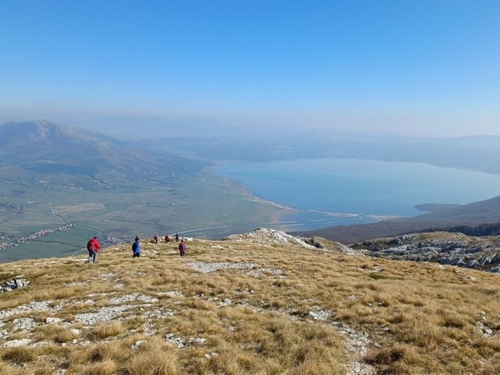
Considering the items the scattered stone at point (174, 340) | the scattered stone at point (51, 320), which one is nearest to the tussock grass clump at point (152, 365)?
the scattered stone at point (174, 340)

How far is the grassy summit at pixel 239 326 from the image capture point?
10.1m

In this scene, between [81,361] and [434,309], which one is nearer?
[81,361]

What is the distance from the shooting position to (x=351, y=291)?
1975 centimetres

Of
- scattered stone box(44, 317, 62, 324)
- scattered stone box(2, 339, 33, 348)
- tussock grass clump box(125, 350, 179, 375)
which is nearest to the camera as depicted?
tussock grass clump box(125, 350, 179, 375)

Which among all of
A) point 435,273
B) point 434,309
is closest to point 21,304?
point 434,309

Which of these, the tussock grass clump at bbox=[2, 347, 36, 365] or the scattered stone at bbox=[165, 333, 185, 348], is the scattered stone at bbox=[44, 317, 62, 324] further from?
the scattered stone at bbox=[165, 333, 185, 348]

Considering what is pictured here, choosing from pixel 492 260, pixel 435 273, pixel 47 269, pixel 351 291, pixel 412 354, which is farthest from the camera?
pixel 492 260

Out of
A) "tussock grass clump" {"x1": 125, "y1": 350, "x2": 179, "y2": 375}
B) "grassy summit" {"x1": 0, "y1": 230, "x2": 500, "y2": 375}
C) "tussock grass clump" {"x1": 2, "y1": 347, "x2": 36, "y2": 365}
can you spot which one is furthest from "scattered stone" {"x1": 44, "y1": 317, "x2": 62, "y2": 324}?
"tussock grass clump" {"x1": 125, "y1": 350, "x2": 179, "y2": 375}

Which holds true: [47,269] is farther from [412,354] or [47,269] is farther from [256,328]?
[412,354]

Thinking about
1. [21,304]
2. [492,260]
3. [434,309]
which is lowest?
[492,260]

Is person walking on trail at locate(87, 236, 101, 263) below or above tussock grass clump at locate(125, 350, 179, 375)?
below

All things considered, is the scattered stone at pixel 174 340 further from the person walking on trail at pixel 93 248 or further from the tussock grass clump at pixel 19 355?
the person walking on trail at pixel 93 248

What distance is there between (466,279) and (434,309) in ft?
48.5

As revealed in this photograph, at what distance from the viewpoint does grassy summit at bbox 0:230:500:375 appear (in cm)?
1013
